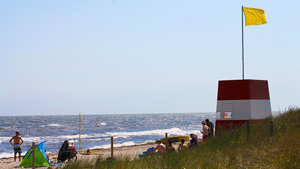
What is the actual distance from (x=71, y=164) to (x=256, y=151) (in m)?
4.87

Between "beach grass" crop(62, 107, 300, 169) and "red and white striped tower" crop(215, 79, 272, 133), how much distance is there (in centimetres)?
A: 371

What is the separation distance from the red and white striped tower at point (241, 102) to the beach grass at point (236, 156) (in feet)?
12.2

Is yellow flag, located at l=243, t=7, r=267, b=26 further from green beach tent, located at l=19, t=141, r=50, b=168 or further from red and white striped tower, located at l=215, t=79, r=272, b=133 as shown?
green beach tent, located at l=19, t=141, r=50, b=168

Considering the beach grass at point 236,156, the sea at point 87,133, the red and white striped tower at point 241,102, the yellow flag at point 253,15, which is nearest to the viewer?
the beach grass at point 236,156

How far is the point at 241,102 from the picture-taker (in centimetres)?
1730

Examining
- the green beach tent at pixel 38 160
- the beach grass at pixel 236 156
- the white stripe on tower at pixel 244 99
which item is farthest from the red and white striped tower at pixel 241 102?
the green beach tent at pixel 38 160

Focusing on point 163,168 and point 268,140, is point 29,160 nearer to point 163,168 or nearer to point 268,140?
point 163,168

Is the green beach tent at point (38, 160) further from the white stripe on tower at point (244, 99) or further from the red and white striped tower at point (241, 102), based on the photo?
the white stripe on tower at point (244, 99)

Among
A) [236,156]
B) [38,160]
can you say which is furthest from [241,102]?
[38,160]

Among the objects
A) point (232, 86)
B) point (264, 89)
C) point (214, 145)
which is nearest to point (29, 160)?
point (214, 145)

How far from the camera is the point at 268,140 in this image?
40.3 feet

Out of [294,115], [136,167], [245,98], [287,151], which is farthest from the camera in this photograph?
[245,98]

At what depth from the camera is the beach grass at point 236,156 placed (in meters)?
9.97

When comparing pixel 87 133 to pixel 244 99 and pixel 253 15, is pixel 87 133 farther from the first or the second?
pixel 244 99
